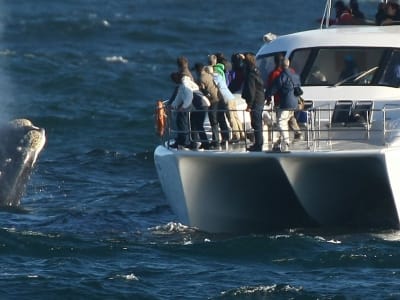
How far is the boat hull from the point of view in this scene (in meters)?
23.5

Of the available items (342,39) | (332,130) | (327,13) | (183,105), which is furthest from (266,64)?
(332,130)

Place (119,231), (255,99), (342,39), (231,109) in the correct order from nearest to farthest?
(255,99) < (231,109) < (119,231) < (342,39)

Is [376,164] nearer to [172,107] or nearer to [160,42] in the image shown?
[172,107]

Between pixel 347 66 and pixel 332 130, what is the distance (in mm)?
2688

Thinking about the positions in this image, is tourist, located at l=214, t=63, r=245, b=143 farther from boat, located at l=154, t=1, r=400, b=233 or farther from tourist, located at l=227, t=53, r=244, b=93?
tourist, located at l=227, t=53, r=244, b=93

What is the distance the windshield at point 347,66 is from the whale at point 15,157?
15.8 feet

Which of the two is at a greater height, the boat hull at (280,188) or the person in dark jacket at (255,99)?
the person in dark jacket at (255,99)

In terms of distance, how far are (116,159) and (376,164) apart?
11.1m

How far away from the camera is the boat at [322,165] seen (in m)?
23.5

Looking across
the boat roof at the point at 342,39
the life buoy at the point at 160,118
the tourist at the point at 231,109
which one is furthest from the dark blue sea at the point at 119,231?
the boat roof at the point at 342,39

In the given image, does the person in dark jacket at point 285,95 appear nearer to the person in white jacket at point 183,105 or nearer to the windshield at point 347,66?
the person in white jacket at point 183,105

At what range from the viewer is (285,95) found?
79.4ft

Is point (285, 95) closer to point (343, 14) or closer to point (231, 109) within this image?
point (231, 109)

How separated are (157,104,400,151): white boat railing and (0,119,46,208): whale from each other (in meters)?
3.55
